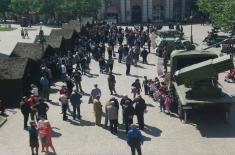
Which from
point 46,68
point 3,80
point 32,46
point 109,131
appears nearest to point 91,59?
point 32,46

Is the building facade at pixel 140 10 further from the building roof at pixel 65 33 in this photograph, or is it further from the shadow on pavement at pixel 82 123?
the shadow on pavement at pixel 82 123

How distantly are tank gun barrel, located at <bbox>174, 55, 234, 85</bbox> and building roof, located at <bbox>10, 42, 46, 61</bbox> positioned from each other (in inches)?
491

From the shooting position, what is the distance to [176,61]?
26062 mm

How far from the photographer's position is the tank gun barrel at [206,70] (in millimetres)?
21922

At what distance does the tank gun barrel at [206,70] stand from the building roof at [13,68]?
9.23 meters

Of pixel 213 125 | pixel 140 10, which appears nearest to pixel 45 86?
pixel 213 125

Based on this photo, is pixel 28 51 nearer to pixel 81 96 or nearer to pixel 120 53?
pixel 120 53

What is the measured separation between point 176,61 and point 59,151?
8453 mm

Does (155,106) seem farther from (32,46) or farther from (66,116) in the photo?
(32,46)

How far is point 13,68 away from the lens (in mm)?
28250

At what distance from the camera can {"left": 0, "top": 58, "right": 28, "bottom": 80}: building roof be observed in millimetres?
27688

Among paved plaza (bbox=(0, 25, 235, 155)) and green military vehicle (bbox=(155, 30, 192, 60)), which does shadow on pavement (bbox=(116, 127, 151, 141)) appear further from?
green military vehicle (bbox=(155, 30, 192, 60))

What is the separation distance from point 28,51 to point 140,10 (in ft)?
179

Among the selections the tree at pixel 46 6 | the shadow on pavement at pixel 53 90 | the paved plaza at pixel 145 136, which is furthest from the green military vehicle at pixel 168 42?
the tree at pixel 46 6
